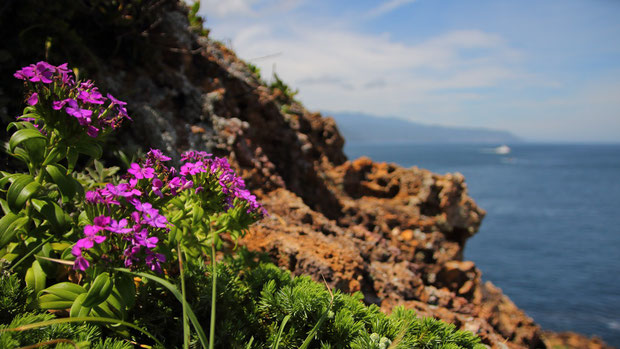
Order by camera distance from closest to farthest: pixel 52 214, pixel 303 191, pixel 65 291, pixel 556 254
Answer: pixel 65 291
pixel 52 214
pixel 303 191
pixel 556 254

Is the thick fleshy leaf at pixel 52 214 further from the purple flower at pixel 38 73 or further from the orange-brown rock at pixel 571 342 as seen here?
the orange-brown rock at pixel 571 342

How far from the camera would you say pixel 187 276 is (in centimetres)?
257

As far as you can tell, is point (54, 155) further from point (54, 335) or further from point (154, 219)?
point (54, 335)

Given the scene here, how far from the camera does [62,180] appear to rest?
6.88 feet

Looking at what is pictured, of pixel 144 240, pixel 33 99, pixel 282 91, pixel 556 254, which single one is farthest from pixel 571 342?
pixel 556 254

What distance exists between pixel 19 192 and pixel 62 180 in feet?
0.71

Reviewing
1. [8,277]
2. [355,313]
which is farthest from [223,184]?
[8,277]

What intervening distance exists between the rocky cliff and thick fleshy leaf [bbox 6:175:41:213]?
207cm

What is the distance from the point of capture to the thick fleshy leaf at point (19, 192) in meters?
2.02

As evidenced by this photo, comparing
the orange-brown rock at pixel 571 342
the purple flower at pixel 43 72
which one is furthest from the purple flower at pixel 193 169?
the orange-brown rock at pixel 571 342

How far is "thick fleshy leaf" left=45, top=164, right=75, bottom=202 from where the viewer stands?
2.07 m

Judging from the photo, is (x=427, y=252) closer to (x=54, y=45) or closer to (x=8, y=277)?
(x=8, y=277)

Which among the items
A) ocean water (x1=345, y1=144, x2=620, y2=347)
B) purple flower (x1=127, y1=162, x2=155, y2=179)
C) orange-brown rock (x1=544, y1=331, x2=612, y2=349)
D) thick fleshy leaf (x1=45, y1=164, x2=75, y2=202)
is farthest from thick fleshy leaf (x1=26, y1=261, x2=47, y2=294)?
ocean water (x1=345, y1=144, x2=620, y2=347)

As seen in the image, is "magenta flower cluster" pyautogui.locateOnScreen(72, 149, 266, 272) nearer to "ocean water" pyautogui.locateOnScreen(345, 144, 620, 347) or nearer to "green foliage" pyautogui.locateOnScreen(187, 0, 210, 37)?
"green foliage" pyautogui.locateOnScreen(187, 0, 210, 37)
